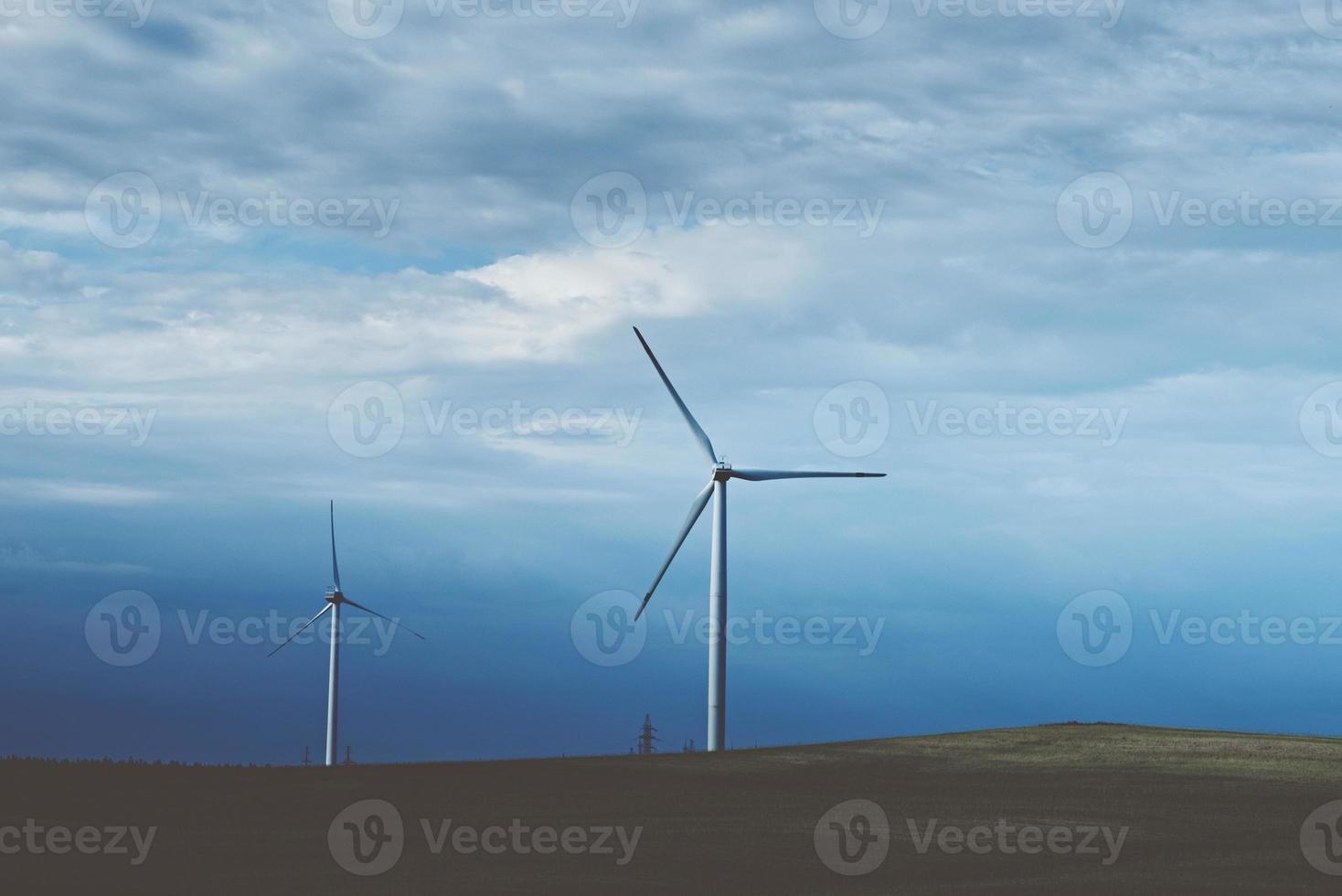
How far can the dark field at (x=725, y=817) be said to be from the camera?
31.0 meters

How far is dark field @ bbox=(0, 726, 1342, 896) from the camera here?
31.0m

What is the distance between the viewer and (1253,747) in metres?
60.4

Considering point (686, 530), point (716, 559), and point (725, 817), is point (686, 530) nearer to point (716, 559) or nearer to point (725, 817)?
point (716, 559)

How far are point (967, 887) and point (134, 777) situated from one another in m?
27.4

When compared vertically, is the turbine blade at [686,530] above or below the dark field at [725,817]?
above

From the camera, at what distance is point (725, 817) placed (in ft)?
136

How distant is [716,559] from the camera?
218ft

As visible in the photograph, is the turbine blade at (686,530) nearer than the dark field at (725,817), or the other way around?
the dark field at (725,817)

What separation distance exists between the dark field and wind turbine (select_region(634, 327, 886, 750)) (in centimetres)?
531

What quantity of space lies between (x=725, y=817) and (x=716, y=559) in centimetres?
2578

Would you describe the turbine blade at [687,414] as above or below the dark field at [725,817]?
above

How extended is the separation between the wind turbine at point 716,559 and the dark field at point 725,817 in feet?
17.4

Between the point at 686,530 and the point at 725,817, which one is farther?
the point at 686,530

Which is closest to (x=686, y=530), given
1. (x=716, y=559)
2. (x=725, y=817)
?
(x=716, y=559)
